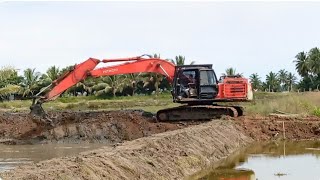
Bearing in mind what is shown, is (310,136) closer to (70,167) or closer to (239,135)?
(239,135)

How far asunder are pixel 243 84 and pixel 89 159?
Result: 14.9m

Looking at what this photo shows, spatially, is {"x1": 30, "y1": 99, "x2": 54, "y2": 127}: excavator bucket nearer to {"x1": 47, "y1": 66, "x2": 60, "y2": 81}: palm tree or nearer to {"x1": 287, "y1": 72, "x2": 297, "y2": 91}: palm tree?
{"x1": 47, "y1": 66, "x2": 60, "y2": 81}: palm tree

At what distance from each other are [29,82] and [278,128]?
4154 cm

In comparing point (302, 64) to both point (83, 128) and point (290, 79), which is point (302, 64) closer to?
point (290, 79)

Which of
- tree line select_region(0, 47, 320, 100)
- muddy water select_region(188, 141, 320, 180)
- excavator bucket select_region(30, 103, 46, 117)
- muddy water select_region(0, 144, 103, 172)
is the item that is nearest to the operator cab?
muddy water select_region(188, 141, 320, 180)

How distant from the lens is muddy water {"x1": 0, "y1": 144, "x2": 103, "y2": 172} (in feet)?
51.6

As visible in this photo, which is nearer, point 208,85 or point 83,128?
point 83,128

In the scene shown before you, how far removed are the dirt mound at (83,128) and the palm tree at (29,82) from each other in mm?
37011

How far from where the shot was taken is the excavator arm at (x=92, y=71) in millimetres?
21812

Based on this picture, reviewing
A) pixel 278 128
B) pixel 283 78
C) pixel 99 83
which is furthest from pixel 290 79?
pixel 278 128

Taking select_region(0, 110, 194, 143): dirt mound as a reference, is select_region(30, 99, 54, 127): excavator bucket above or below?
above

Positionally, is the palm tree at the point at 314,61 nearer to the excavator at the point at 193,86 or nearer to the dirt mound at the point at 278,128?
the dirt mound at the point at 278,128

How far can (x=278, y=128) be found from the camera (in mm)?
25922

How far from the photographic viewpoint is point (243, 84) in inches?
963
